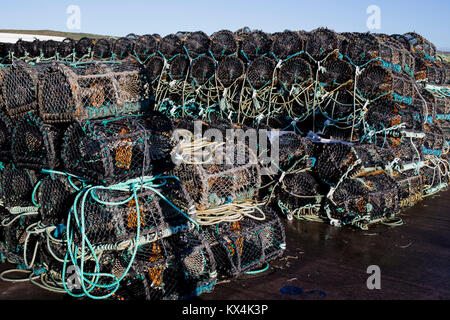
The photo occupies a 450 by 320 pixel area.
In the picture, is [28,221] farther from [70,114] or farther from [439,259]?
[439,259]

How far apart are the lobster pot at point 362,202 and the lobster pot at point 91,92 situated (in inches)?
94.9

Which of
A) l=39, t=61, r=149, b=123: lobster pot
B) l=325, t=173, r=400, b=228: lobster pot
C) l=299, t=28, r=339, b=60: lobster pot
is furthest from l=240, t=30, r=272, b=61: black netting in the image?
l=39, t=61, r=149, b=123: lobster pot

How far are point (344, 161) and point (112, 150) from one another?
2735mm

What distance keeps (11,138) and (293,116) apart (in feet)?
12.9

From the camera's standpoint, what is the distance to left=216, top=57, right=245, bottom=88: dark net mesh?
6.61m

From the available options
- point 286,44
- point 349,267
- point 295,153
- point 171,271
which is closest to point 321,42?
point 286,44

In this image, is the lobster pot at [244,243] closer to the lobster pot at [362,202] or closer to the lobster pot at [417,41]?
the lobster pot at [362,202]

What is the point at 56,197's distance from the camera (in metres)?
3.15

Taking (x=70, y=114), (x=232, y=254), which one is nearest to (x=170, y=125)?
(x=70, y=114)

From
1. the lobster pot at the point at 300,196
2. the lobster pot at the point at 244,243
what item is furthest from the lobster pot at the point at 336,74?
the lobster pot at the point at 244,243

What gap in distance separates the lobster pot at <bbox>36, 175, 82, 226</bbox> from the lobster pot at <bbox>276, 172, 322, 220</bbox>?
2562 mm

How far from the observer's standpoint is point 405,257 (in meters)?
3.81

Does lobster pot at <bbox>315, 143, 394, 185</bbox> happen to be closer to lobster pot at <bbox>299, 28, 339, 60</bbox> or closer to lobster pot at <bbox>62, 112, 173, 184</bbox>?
lobster pot at <bbox>299, 28, 339, 60</bbox>

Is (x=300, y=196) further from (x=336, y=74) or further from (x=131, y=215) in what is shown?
(x=131, y=215)
